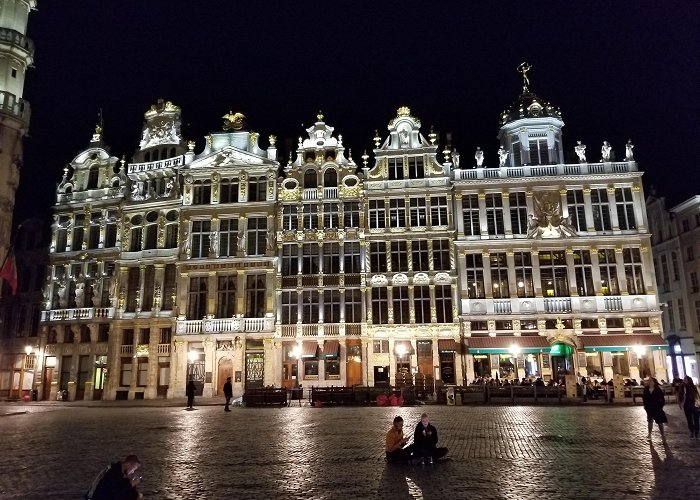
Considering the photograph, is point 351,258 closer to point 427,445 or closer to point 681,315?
point 681,315

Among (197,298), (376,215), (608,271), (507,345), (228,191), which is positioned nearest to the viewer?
(507,345)

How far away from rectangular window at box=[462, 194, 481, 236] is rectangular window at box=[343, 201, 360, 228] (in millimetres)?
7898

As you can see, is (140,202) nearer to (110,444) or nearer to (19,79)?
(19,79)

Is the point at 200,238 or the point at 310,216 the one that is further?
the point at 200,238

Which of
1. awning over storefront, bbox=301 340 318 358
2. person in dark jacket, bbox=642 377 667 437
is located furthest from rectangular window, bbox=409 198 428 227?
person in dark jacket, bbox=642 377 667 437

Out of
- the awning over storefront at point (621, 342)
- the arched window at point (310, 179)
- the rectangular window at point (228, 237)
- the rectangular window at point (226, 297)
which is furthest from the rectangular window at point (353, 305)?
the awning over storefront at point (621, 342)

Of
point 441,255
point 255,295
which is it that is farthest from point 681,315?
point 255,295

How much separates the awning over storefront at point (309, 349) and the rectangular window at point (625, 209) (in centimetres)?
2344

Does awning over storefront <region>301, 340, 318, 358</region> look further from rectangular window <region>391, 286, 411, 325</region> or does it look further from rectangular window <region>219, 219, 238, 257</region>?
rectangular window <region>219, 219, 238, 257</region>

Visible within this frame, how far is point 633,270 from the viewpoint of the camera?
39.5 metres

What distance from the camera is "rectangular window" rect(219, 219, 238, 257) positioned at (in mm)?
43688

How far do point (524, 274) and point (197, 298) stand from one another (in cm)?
2434

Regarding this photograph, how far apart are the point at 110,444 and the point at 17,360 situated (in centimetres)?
3871

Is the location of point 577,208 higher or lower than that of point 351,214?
lower
